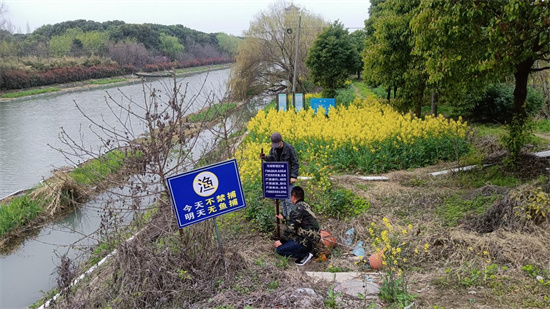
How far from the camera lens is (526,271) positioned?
4543 millimetres

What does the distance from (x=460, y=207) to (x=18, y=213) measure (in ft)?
31.7

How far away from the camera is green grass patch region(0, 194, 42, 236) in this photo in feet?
31.6

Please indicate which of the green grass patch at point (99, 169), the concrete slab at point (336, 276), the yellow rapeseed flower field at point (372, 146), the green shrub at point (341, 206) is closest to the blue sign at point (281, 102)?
the yellow rapeseed flower field at point (372, 146)

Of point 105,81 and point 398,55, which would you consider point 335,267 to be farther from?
point 105,81

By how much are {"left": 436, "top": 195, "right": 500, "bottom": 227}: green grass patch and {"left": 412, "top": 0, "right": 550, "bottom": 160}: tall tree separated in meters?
2.08

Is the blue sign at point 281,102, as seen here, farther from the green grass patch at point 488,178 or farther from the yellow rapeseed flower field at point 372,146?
the green grass patch at point 488,178

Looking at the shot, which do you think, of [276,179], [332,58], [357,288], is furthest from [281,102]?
[357,288]

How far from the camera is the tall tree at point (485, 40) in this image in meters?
6.75

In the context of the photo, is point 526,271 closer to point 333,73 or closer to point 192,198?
point 192,198

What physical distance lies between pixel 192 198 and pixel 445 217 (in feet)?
13.4

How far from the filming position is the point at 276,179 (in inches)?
245

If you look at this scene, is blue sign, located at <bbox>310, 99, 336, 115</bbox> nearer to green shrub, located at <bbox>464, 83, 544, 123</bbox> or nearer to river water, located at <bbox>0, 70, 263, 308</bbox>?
river water, located at <bbox>0, 70, 263, 308</bbox>

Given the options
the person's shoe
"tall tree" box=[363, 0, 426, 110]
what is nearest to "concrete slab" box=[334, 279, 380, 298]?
the person's shoe

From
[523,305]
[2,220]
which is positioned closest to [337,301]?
[523,305]
